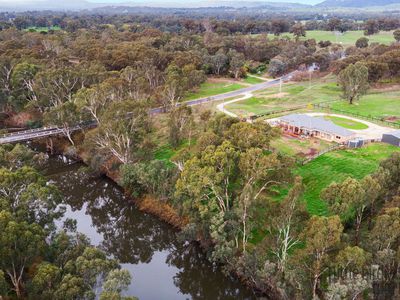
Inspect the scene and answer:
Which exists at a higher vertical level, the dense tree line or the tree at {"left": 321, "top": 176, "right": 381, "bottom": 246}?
the tree at {"left": 321, "top": 176, "right": 381, "bottom": 246}

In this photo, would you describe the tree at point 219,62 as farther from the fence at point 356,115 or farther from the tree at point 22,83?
the tree at point 22,83

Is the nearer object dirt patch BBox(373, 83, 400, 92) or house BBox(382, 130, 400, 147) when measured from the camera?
house BBox(382, 130, 400, 147)

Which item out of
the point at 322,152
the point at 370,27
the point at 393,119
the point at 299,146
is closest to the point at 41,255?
the point at 322,152

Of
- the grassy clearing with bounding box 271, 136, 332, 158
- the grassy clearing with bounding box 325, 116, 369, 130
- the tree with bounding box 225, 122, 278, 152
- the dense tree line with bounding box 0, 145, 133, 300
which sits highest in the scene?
the tree with bounding box 225, 122, 278, 152

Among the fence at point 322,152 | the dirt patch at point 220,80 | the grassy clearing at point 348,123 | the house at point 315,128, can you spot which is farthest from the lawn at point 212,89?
the fence at point 322,152

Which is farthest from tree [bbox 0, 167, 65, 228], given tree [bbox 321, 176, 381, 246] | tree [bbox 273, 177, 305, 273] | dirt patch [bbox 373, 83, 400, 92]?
dirt patch [bbox 373, 83, 400, 92]

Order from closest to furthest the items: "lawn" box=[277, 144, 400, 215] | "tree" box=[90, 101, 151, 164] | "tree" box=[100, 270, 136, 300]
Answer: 1. "tree" box=[100, 270, 136, 300]
2. "lawn" box=[277, 144, 400, 215]
3. "tree" box=[90, 101, 151, 164]

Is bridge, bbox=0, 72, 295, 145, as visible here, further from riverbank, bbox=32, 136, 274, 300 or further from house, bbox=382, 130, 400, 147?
house, bbox=382, 130, 400, 147
